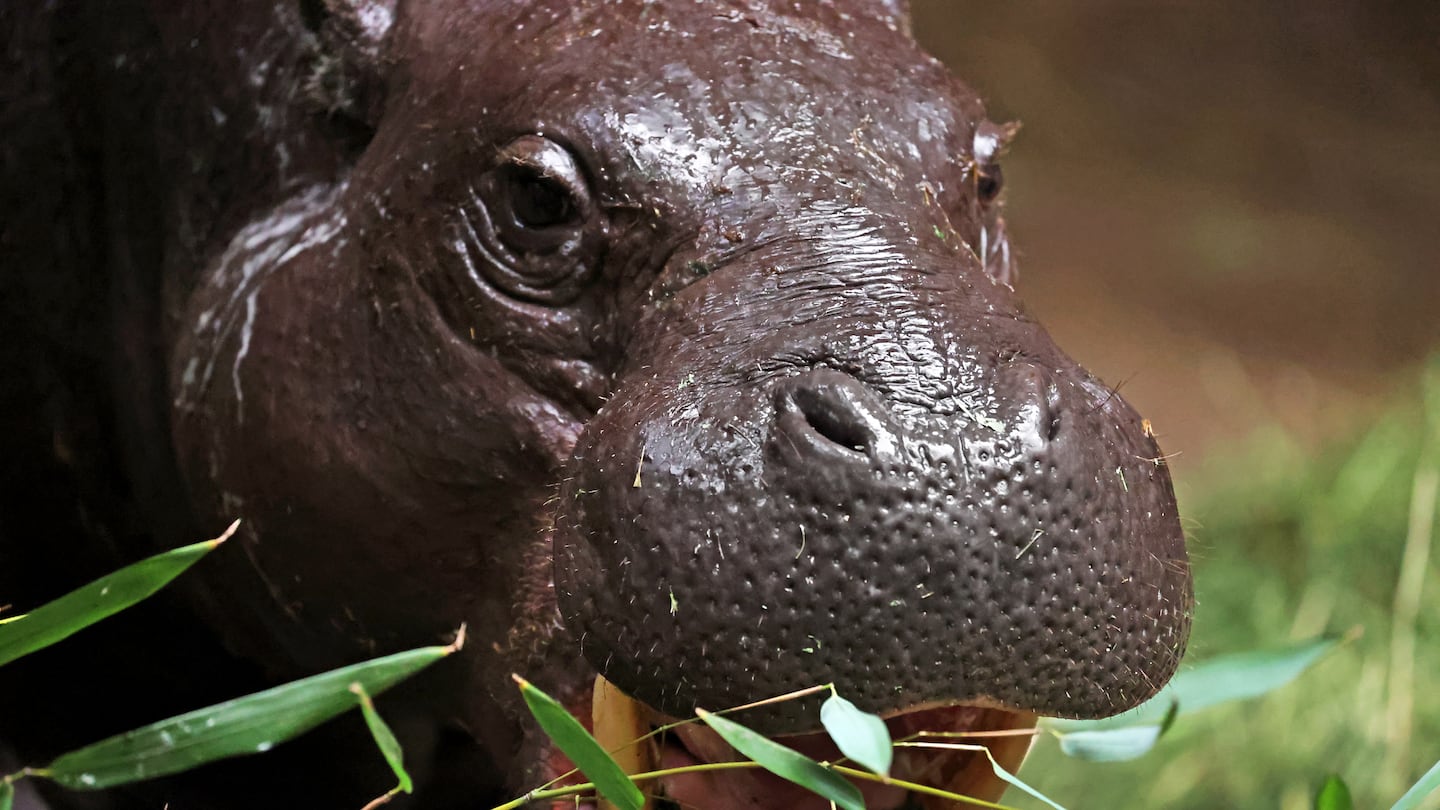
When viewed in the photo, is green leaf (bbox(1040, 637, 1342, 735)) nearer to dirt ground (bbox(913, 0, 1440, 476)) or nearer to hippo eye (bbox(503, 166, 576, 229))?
hippo eye (bbox(503, 166, 576, 229))

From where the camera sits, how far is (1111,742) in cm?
→ 161

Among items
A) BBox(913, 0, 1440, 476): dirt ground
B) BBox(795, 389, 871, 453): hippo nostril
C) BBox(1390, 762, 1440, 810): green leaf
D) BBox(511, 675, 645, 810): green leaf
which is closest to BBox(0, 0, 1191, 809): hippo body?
BBox(795, 389, 871, 453): hippo nostril

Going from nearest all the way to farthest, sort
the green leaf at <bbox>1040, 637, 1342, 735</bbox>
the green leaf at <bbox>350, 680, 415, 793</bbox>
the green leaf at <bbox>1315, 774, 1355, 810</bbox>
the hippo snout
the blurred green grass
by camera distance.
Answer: the green leaf at <bbox>350, 680, 415, 793</bbox>, the hippo snout, the green leaf at <bbox>1315, 774, 1355, 810</bbox>, the green leaf at <bbox>1040, 637, 1342, 735</bbox>, the blurred green grass

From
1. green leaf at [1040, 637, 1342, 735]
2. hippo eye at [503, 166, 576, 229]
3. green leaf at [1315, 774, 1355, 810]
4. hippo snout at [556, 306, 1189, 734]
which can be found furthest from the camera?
hippo eye at [503, 166, 576, 229]

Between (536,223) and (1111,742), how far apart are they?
90 centimetres

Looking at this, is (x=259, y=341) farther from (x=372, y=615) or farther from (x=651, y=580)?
(x=651, y=580)

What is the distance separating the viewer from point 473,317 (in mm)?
1878

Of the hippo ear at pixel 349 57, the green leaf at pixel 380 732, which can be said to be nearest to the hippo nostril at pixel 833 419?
the green leaf at pixel 380 732

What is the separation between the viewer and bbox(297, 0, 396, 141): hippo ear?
215cm

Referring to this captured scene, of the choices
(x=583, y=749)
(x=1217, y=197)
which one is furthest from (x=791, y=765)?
(x=1217, y=197)

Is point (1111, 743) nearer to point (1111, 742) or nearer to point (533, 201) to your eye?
point (1111, 742)

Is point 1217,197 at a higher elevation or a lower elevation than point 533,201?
lower

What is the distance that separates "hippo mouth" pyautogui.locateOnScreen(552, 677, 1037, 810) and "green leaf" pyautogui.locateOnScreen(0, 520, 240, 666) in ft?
1.72

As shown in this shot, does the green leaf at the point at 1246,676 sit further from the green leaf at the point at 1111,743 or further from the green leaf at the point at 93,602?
the green leaf at the point at 93,602
